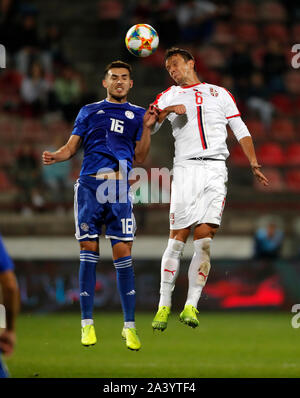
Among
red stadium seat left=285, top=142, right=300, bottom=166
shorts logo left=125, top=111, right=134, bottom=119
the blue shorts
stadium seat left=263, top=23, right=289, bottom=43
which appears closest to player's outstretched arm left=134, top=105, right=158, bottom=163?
shorts logo left=125, top=111, right=134, bottom=119

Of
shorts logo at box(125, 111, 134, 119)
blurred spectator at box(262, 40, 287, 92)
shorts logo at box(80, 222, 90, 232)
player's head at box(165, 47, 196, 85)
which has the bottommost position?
shorts logo at box(80, 222, 90, 232)

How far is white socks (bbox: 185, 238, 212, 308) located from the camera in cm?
786

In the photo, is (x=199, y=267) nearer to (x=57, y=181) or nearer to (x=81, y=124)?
(x=81, y=124)

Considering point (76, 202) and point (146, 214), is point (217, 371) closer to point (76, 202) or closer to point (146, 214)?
point (76, 202)

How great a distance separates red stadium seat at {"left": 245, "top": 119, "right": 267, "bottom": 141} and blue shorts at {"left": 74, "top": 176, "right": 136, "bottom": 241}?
10.7 metres

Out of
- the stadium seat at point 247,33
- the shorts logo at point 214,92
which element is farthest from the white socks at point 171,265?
the stadium seat at point 247,33

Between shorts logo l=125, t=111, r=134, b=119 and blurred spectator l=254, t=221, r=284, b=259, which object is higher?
shorts logo l=125, t=111, r=134, b=119

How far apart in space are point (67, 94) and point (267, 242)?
525cm

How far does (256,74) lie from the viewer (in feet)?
61.4

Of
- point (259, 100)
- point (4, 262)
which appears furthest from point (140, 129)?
point (259, 100)

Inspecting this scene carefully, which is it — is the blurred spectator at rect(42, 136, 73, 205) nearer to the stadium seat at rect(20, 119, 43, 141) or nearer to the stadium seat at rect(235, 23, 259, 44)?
the stadium seat at rect(20, 119, 43, 141)

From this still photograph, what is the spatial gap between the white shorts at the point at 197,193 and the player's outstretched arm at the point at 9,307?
11.5ft
